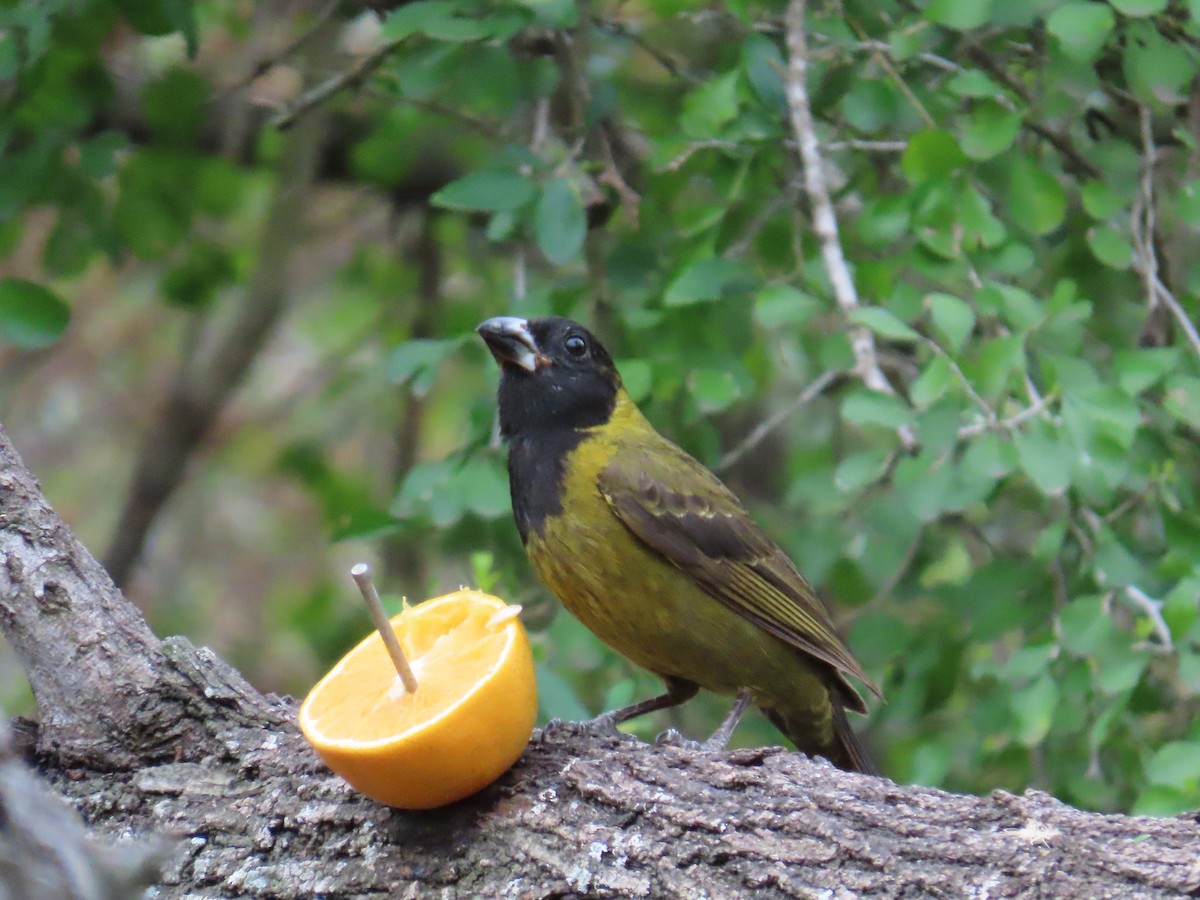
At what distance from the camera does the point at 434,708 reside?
2436 millimetres

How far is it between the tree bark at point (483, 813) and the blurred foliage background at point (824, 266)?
992mm

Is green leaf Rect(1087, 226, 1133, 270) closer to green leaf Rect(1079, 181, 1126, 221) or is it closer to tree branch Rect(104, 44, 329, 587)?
green leaf Rect(1079, 181, 1126, 221)

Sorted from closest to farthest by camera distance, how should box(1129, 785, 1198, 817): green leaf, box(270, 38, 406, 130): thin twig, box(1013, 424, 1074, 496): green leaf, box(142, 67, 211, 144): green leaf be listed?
box(1129, 785, 1198, 817): green leaf, box(1013, 424, 1074, 496): green leaf, box(270, 38, 406, 130): thin twig, box(142, 67, 211, 144): green leaf

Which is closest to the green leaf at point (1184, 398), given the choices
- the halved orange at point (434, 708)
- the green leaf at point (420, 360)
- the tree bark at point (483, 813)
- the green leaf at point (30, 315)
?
the tree bark at point (483, 813)

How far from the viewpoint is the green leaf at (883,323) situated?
3479 millimetres

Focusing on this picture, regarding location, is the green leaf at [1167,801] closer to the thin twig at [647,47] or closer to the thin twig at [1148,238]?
the thin twig at [1148,238]

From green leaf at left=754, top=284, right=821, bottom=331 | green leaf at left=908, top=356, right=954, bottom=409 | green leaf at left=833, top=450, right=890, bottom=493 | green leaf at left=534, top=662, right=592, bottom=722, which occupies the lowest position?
green leaf at left=534, top=662, right=592, bottom=722

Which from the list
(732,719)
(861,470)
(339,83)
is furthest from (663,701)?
(339,83)

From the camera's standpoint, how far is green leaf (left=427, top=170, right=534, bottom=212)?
4.09 m

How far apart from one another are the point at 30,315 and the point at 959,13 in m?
2.66

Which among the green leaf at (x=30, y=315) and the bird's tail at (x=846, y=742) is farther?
the bird's tail at (x=846, y=742)

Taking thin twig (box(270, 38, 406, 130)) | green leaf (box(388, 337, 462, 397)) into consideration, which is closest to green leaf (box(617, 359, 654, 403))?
green leaf (box(388, 337, 462, 397))

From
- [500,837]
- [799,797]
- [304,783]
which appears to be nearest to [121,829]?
[304,783]

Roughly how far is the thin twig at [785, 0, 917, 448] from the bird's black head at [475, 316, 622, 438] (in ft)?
2.59
